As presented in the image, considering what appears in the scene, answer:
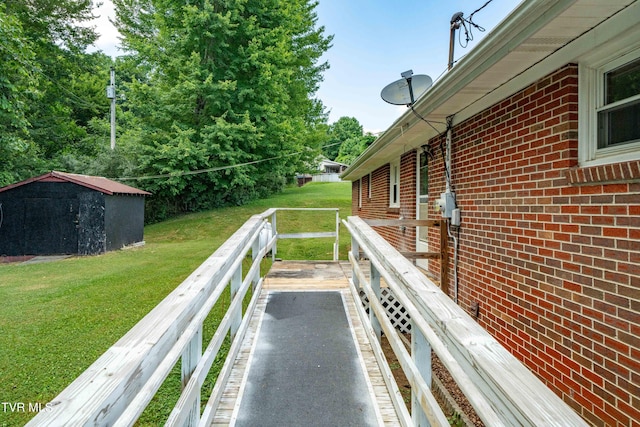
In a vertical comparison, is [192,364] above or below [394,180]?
below

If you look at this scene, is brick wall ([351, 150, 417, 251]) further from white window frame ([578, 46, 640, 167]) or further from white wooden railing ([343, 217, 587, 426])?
white wooden railing ([343, 217, 587, 426])

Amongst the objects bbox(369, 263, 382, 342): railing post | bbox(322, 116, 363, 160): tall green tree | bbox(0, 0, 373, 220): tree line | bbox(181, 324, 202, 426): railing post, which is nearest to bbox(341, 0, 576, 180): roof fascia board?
bbox(369, 263, 382, 342): railing post

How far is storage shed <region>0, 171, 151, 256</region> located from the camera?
10891 mm

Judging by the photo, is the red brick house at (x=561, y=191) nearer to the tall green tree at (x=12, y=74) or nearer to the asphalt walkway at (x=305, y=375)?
the asphalt walkway at (x=305, y=375)

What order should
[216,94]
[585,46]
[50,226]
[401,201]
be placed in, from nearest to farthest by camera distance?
[585,46] < [401,201] < [50,226] < [216,94]

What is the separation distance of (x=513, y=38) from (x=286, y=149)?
17.4 meters

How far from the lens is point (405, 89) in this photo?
565 centimetres

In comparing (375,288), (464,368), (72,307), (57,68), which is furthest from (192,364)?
(57,68)

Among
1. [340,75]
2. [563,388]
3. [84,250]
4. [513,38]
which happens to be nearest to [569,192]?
[513,38]

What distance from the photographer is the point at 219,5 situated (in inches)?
680

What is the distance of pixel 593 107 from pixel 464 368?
7.82 feet

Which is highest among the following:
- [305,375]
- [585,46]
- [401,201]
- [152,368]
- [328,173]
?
[328,173]

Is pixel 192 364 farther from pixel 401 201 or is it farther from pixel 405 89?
pixel 401 201

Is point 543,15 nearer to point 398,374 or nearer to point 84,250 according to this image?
point 398,374
